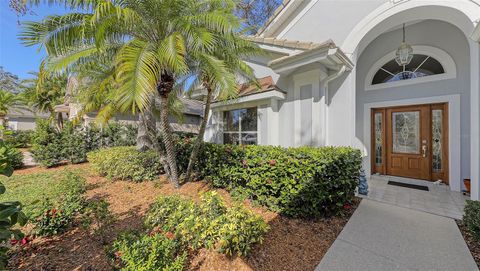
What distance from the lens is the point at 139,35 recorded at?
5.23 m

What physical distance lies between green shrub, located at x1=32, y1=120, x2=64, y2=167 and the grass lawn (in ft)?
6.02

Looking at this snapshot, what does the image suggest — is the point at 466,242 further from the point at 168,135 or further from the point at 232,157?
the point at 168,135

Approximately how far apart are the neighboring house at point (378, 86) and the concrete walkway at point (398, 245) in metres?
1.83

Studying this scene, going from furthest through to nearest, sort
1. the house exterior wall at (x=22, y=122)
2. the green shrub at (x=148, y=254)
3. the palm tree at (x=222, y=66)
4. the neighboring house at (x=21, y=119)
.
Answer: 1. the house exterior wall at (x=22, y=122)
2. the neighboring house at (x=21, y=119)
3. the palm tree at (x=222, y=66)
4. the green shrub at (x=148, y=254)

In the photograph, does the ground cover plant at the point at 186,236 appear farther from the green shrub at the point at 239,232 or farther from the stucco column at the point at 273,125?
the stucco column at the point at 273,125

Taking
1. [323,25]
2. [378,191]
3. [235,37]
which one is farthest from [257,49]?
[378,191]

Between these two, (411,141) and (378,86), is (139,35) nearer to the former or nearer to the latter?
(378,86)

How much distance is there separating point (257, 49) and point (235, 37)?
1097mm

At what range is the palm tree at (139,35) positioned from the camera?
4176 mm

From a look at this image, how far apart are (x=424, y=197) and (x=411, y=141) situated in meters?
2.68

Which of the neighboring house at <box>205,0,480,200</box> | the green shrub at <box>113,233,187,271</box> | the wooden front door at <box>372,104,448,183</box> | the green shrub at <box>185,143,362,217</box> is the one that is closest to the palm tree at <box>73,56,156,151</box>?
the neighboring house at <box>205,0,480,200</box>

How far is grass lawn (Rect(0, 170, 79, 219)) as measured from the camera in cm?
590

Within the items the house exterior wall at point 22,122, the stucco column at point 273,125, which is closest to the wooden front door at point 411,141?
the stucco column at point 273,125

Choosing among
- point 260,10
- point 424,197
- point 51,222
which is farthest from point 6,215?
point 260,10
